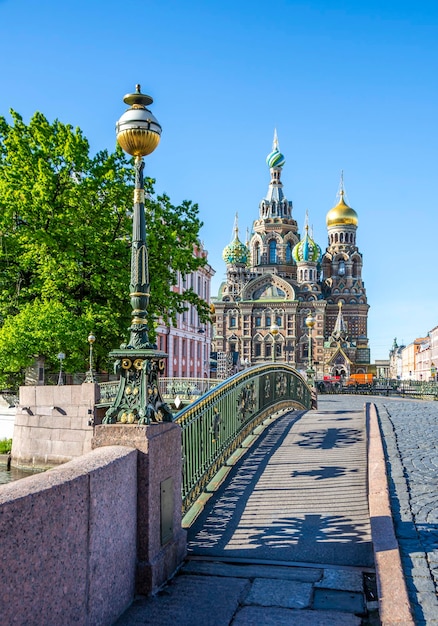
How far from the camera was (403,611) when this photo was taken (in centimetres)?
397

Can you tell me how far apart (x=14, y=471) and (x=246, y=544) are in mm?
18660

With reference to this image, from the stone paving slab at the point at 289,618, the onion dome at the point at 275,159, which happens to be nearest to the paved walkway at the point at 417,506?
the stone paving slab at the point at 289,618

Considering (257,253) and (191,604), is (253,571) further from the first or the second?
(257,253)

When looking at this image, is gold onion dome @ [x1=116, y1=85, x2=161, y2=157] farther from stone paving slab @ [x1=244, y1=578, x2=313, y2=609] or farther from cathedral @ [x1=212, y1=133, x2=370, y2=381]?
cathedral @ [x1=212, y1=133, x2=370, y2=381]

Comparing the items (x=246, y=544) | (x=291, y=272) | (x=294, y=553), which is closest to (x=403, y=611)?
(x=294, y=553)

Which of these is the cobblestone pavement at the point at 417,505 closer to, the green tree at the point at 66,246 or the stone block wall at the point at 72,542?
the stone block wall at the point at 72,542

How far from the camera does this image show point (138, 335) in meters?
5.71

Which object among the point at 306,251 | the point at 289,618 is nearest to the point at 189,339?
the point at 289,618

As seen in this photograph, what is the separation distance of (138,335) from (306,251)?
90622 mm

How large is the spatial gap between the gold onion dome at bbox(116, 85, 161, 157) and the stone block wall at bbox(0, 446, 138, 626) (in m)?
2.84

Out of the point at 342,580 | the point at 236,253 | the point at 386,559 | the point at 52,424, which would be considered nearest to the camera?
the point at 386,559

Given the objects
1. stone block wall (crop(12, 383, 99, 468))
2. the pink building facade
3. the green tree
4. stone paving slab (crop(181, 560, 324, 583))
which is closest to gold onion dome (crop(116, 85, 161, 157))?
stone paving slab (crop(181, 560, 324, 583))

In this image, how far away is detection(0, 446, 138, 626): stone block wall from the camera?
3168 mm

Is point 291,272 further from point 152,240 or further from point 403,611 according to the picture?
point 403,611
